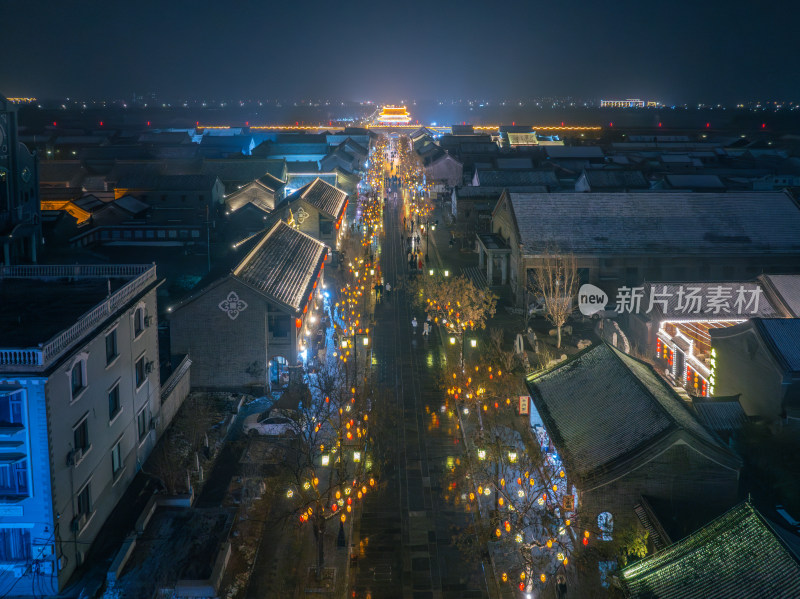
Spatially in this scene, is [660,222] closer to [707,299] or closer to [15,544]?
[707,299]

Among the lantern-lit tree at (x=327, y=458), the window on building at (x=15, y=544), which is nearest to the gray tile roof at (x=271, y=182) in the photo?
the lantern-lit tree at (x=327, y=458)

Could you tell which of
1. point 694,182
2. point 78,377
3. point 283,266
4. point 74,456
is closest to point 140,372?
point 78,377

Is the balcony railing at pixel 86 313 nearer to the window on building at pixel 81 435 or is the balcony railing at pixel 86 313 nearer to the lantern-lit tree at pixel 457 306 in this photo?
the window on building at pixel 81 435

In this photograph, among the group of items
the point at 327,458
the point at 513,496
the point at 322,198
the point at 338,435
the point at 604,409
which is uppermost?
the point at 322,198

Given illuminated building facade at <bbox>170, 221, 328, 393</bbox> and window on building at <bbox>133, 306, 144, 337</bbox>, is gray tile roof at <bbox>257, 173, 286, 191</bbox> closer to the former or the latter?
illuminated building facade at <bbox>170, 221, 328, 393</bbox>

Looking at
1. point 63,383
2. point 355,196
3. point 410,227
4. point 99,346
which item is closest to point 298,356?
point 99,346

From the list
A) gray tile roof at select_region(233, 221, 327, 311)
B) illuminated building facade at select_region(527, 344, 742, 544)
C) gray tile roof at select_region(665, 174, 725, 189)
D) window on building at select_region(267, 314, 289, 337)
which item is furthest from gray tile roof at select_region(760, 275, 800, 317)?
gray tile roof at select_region(665, 174, 725, 189)
